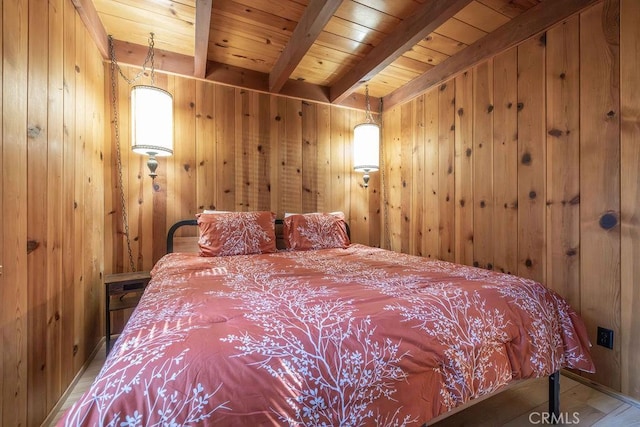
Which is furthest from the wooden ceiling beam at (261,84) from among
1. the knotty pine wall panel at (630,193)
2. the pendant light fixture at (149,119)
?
the knotty pine wall panel at (630,193)

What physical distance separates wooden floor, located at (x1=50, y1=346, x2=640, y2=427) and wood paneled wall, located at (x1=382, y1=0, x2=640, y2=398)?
133 millimetres

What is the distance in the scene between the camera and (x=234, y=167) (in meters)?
2.68

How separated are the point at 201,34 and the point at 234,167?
43.0 inches

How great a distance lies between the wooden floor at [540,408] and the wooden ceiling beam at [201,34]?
91.8 inches

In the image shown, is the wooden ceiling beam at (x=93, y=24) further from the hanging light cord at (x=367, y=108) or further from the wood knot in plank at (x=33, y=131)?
the hanging light cord at (x=367, y=108)

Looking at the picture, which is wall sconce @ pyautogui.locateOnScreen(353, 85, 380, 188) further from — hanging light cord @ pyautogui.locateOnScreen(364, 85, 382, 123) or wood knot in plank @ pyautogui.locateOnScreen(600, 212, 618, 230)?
wood knot in plank @ pyautogui.locateOnScreen(600, 212, 618, 230)

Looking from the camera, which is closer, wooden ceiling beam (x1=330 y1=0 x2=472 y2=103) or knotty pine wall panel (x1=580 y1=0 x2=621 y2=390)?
knotty pine wall panel (x1=580 y1=0 x2=621 y2=390)

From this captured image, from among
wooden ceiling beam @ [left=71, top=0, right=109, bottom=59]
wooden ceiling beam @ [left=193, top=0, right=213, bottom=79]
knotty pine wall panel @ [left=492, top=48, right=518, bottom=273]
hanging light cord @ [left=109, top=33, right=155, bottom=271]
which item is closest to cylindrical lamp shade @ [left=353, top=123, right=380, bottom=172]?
knotty pine wall panel @ [left=492, top=48, right=518, bottom=273]

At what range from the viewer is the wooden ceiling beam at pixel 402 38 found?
1.71 metres

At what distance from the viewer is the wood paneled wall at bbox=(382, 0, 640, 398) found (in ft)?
5.00

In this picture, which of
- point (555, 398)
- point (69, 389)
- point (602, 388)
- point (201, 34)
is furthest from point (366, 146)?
point (69, 389)

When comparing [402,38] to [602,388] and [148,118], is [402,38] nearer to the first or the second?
[148,118]

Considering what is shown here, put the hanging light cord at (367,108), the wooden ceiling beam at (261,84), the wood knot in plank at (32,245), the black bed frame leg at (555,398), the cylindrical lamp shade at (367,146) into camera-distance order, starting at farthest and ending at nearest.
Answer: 1. the hanging light cord at (367,108)
2. the cylindrical lamp shade at (367,146)
3. the wooden ceiling beam at (261,84)
4. the black bed frame leg at (555,398)
5. the wood knot in plank at (32,245)

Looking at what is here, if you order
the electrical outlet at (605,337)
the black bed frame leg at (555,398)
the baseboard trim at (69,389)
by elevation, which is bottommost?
the baseboard trim at (69,389)
